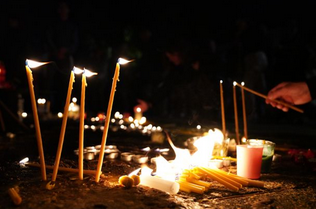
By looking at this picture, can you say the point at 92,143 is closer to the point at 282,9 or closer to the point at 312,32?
the point at 312,32


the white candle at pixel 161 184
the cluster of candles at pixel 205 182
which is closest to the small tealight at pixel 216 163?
the cluster of candles at pixel 205 182

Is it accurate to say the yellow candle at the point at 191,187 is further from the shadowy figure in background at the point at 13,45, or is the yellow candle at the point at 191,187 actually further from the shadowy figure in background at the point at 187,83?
the shadowy figure in background at the point at 13,45

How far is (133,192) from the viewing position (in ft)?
9.25

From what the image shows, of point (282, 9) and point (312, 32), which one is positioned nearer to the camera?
point (312, 32)

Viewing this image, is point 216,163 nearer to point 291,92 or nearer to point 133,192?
point 291,92

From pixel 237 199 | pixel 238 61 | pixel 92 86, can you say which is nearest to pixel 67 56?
pixel 92 86

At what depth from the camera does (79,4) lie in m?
12.7

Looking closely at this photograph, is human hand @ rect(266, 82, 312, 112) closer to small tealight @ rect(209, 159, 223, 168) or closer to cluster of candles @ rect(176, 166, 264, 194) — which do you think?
small tealight @ rect(209, 159, 223, 168)

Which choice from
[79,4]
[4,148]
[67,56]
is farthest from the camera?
[79,4]

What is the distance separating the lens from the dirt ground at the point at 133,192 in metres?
2.55

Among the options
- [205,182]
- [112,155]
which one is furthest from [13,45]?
[205,182]

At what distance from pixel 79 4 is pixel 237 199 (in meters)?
11.4

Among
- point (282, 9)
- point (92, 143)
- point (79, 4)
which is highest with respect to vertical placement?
point (79, 4)

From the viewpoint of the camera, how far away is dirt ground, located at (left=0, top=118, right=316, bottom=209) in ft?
8.38
